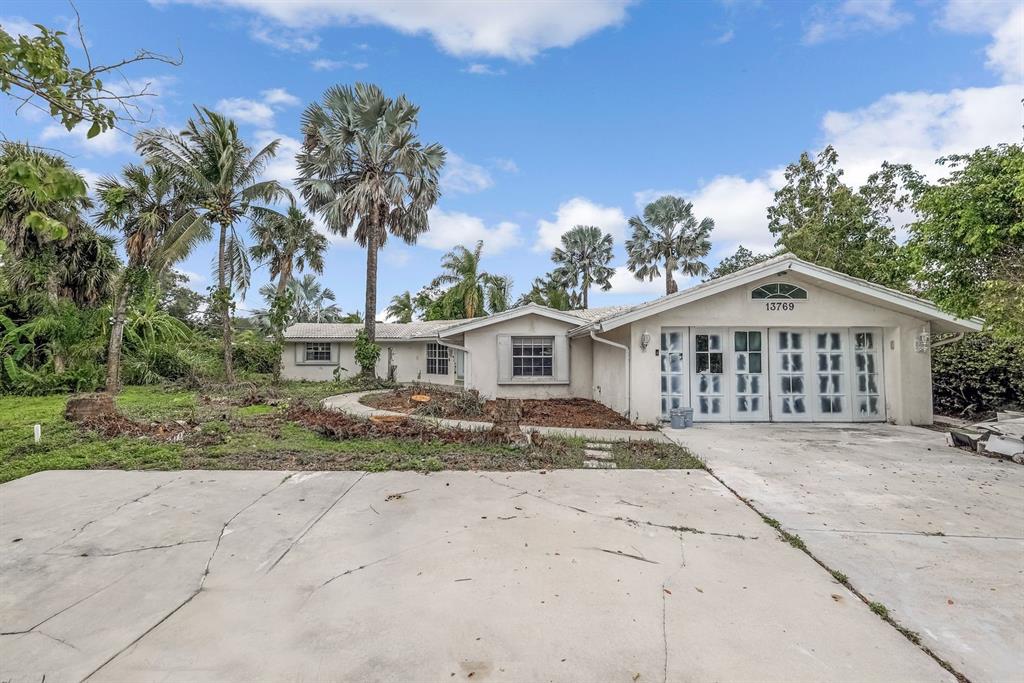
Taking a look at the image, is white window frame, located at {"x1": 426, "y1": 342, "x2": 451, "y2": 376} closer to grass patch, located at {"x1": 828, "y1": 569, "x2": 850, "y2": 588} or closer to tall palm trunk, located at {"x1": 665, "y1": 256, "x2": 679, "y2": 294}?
grass patch, located at {"x1": 828, "y1": 569, "x2": 850, "y2": 588}

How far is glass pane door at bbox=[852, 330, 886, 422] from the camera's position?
10.1 metres

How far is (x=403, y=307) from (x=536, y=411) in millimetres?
24315

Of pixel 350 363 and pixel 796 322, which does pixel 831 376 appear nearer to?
pixel 796 322

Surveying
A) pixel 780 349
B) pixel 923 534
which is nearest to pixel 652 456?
pixel 923 534

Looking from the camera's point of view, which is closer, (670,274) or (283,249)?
(283,249)

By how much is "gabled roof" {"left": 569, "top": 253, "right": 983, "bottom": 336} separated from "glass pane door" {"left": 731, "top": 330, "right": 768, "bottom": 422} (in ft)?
4.65

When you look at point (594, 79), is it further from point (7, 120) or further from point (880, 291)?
point (7, 120)

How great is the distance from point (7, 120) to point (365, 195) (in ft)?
48.0

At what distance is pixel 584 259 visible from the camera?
3070 cm

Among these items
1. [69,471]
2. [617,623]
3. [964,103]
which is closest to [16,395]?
[69,471]

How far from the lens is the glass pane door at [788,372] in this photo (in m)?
10.1

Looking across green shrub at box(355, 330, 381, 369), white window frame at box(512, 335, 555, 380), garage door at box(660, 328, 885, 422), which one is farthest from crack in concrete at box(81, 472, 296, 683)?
green shrub at box(355, 330, 381, 369)

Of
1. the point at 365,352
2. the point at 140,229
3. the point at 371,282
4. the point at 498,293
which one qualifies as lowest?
the point at 365,352

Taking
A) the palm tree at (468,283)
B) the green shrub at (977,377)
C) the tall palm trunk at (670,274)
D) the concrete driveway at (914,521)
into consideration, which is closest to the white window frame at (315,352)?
the palm tree at (468,283)
